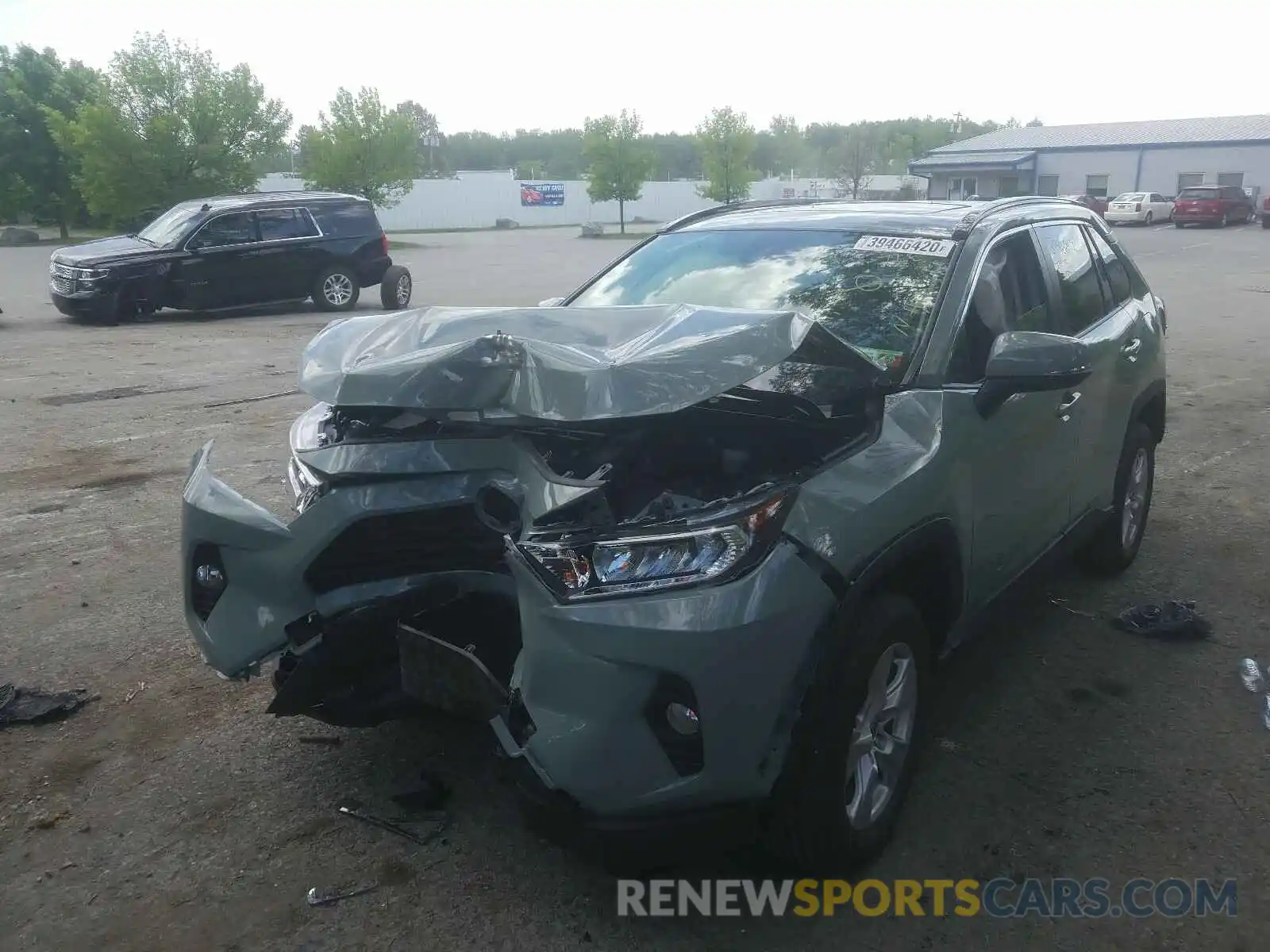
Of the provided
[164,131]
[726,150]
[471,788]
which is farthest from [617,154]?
[471,788]

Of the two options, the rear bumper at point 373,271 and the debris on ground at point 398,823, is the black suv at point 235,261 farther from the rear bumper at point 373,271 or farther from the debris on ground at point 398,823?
the debris on ground at point 398,823

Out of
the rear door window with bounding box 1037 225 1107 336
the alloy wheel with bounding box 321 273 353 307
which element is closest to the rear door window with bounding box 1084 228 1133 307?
Result: the rear door window with bounding box 1037 225 1107 336

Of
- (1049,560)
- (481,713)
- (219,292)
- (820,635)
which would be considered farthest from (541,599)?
(219,292)

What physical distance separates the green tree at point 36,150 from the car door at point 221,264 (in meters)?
27.6

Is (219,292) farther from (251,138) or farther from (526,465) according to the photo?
(251,138)

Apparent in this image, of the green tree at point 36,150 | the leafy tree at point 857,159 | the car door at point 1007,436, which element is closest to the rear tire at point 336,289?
the car door at point 1007,436

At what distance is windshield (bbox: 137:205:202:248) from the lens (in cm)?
1485

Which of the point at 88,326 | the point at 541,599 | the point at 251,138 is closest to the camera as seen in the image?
the point at 541,599

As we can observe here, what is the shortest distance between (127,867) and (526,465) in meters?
1.63

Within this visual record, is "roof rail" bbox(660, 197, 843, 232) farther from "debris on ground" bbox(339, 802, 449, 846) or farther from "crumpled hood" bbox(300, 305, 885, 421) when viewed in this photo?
"debris on ground" bbox(339, 802, 449, 846)

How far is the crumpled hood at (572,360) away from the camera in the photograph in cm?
268

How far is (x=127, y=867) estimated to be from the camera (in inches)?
116

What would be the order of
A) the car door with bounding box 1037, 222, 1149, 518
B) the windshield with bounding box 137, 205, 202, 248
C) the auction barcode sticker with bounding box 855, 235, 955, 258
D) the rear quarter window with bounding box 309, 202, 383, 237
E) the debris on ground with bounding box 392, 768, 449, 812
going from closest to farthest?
the debris on ground with bounding box 392, 768, 449, 812
the auction barcode sticker with bounding box 855, 235, 955, 258
the car door with bounding box 1037, 222, 1149, 518
the windshield with bounding box 137, 205, 202, 248
the rear quarter window with bounding box 309, 202, 383, 237

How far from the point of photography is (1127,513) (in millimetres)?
4984
